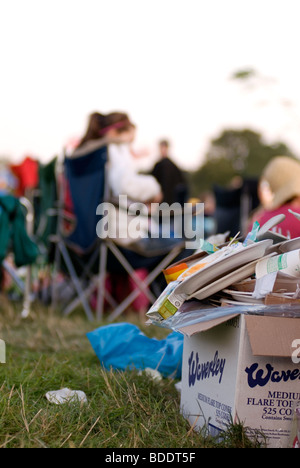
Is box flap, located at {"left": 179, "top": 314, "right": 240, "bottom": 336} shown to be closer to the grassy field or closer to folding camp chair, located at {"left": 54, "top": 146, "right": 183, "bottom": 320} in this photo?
the grassy field

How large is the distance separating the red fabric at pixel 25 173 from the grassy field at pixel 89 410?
152 inches

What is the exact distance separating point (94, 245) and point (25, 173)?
2.54m

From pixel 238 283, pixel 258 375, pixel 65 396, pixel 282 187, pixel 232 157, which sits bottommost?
pixel 65 396

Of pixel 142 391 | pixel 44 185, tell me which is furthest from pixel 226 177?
pixel 142 391

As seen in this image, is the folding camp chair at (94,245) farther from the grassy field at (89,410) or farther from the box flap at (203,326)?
the box flap at (203,326)

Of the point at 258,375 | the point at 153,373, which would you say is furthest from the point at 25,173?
the point at 258,375

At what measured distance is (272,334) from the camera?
1.69 meters

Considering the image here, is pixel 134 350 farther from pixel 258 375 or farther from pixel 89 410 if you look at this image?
pixel 258 375

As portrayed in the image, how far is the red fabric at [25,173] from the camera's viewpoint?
6.52m

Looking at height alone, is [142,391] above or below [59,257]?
below

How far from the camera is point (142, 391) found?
2182mm

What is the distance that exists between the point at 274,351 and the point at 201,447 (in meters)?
0.34

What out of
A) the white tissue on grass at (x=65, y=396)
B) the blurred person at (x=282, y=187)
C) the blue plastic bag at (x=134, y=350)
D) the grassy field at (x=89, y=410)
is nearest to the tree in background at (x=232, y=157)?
the blurred person at (x=282, y=187)

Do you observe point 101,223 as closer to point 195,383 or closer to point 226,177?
point 195,383
